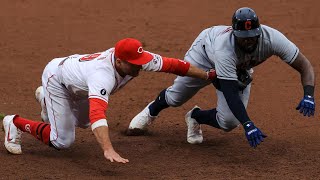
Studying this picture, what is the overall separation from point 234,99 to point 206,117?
834 millimetres

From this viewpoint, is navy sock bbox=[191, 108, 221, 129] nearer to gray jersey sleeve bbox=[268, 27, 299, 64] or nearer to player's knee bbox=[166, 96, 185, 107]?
player's knee bbox=[166, 96, 185, 107]

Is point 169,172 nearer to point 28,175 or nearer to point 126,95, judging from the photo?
point 28,175

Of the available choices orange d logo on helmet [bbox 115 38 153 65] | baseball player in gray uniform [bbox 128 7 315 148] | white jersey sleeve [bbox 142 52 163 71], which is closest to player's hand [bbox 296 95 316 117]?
baseball player in gray uniform [bbox 128 7 315 148]

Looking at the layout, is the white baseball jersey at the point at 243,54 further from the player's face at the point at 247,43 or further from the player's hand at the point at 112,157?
the player's hand at the point at 112,157

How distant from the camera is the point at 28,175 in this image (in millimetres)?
7082

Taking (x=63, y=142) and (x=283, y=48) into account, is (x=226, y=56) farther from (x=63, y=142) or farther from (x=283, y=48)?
(x=63, y=142)

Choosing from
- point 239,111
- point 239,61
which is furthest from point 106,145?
point 239,61

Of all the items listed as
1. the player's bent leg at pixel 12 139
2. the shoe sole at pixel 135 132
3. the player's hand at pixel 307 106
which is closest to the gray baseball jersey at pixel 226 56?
the player's hand at pixel 307 106

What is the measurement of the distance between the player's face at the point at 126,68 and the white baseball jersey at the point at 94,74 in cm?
6

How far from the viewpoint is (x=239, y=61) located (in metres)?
7.48

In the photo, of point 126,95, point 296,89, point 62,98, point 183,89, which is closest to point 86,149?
point 62,98

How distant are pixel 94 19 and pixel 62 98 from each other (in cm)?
593

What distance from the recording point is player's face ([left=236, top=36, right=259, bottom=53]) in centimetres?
723

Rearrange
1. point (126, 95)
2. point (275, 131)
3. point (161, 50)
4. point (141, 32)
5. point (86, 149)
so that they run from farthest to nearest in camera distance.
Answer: point (141, 32) < point (161, 50) < point (126, 95) < point (275, 131) < point (86, 149)
